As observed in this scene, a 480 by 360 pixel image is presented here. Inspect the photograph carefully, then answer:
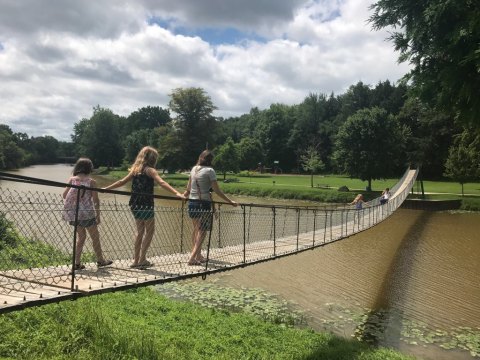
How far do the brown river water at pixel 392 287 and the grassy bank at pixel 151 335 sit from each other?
1.13 metres

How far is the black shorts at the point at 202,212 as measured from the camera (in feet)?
15.1

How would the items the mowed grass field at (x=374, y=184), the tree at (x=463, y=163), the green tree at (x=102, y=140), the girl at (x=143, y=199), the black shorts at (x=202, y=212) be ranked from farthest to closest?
the green tree at (x=102, y=140) → the mowed grass field at (x=374, y=184) → the tree at (x=463, y=163) → the black shorts at (x=202, y=212) → the girl at (x=143, y=199)

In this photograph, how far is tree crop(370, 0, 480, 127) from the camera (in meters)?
6.41

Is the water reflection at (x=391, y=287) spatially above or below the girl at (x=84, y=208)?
below

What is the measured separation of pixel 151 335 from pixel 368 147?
25619 millimetres

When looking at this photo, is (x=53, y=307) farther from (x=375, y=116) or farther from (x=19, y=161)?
(x=19, y=161)

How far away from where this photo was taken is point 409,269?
11016 mm

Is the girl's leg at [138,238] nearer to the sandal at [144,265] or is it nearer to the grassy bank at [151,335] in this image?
the sandal at [144,265]

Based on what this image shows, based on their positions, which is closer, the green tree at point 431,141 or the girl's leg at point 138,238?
the girl's leg at point 138,238

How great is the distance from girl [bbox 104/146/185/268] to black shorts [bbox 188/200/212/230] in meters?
0.45

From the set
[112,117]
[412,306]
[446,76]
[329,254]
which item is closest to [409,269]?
[329,254]

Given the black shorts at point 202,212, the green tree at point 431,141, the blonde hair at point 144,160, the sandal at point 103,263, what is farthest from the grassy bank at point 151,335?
the green tree at point 431,141

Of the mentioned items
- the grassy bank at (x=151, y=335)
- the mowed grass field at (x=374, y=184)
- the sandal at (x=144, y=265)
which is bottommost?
the grassy bank at (x=151, y=335)

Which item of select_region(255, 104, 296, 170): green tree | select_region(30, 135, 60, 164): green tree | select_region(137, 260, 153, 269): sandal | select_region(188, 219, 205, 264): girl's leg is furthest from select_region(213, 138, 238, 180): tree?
select_region(30, 135, 60, 164): green tree
